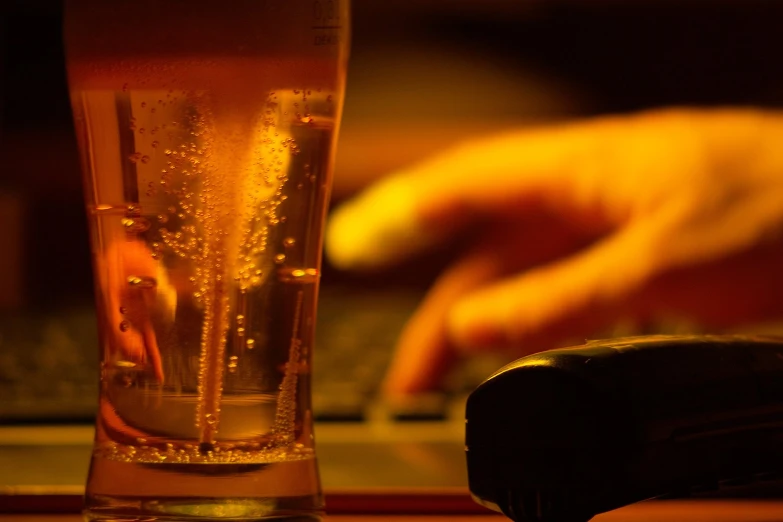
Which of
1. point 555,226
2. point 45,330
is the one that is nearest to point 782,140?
point 555,226

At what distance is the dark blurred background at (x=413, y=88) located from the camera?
0.90 metres

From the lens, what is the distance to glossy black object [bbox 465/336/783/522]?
1.18 ft

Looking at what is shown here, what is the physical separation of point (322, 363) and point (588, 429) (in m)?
0.56

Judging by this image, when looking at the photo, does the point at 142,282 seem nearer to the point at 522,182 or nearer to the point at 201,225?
the point at 201,225

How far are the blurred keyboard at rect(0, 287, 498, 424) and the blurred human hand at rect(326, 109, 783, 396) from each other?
17 mm

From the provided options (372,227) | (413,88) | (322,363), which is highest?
(413,88)

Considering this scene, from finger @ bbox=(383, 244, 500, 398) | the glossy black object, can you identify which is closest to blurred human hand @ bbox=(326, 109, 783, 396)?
finger @ bbox=(383, 244, 500, 398)

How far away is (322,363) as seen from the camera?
0.91 metres

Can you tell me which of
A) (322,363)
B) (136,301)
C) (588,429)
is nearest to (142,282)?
(136,301)

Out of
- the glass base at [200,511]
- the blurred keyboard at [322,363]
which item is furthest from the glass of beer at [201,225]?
the blurred keyboard at [322,363]

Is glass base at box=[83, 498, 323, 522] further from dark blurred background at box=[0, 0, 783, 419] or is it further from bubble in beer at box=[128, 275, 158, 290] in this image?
dark blurred background at box=[0, 0, 783, 419]

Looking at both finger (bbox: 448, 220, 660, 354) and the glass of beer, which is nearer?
the glass of beer

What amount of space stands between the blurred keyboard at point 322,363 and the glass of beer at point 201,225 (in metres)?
0.51

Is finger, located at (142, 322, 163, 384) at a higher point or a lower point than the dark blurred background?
lower
